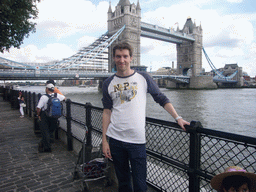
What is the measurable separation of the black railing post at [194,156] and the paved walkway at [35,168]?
3.82 feet

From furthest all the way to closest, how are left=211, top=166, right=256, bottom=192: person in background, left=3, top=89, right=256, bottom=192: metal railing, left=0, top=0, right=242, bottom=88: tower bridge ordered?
left=0, top=0, right=242, bottom=88: tower bridge < left=3, top=89, right=256, bottom=192: metal railing < left=211, top=166, right=256, bottom=192: person in background

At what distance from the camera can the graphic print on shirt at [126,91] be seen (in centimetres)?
167

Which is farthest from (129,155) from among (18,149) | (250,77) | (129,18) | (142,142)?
(250,77)

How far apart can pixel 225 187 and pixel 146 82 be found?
36.7 inches

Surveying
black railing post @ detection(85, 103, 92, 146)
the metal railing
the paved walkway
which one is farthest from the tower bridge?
black railing post @ detection(85, 103, 92, 146)

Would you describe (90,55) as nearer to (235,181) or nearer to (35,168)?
(35,168)

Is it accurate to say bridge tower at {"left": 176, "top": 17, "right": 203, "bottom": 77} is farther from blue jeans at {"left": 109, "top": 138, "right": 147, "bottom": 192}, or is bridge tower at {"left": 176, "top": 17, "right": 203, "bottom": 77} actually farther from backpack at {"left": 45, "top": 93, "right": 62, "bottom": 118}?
blue jeans at {"left": 109, "top": 138, "right": 147, "bottom": 192}

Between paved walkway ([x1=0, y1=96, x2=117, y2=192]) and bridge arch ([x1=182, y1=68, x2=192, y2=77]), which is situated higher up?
bridge arch ([x1=182, y1=68, x2=192, y2=77])

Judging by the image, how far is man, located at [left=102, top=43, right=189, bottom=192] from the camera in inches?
64.8

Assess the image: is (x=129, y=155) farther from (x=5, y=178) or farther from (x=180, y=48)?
(x=180, y=48)

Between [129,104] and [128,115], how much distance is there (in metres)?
0.09

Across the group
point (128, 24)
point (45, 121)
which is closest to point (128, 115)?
point (45, 121)

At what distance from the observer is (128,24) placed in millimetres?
57312

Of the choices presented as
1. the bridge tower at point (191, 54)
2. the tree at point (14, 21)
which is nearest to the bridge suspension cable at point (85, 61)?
the tree at point (14, 21)
